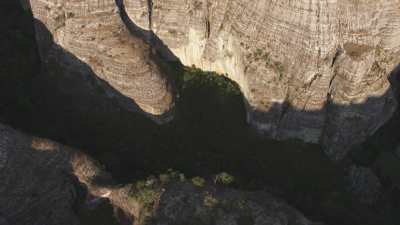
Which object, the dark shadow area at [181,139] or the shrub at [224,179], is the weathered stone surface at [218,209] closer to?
the shrub at [224,179]

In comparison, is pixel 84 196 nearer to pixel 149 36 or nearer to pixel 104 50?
pixel 104 50

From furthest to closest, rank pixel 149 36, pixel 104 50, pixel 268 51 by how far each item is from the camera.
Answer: pixel 149 36, pixel 104 50, pixel 268 51

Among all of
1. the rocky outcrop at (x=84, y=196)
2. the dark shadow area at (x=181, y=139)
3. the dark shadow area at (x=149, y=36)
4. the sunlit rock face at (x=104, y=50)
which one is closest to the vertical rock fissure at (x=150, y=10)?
the dark shadow area at (x=149, y=36)

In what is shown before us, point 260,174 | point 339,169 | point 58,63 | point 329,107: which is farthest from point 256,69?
point 58,63

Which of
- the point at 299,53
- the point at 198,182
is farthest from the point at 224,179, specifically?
the point at 299,53

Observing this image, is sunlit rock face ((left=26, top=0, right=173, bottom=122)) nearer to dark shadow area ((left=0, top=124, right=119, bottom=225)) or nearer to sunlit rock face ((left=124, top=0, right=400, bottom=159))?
sunlit rock face ((left=124, top=0, right=400, bottom=159))

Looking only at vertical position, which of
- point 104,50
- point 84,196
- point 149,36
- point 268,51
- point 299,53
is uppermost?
point 299,53

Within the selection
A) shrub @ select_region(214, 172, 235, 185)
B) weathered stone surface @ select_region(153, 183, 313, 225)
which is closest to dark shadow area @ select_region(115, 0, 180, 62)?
shrub @ select_region(214, 172, 235, 185)

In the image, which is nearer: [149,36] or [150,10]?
[150,10]
